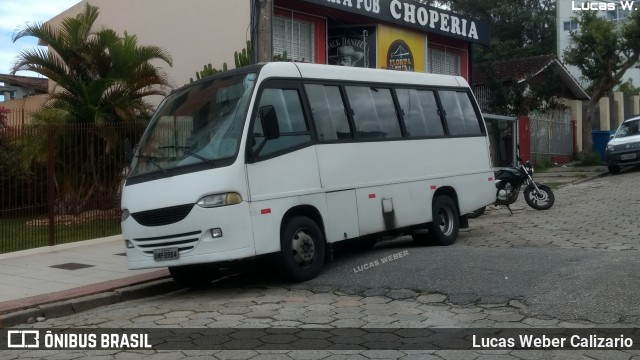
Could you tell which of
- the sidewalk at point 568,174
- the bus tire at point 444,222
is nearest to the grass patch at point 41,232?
the bus tire at point 444,222

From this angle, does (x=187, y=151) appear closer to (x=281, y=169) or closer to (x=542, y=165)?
(x=281, y=169)

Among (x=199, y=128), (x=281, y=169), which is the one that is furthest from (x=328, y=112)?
(x=199, y=128)

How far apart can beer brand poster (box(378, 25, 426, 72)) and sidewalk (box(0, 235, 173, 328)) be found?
10687mm

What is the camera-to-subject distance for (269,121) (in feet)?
28.3

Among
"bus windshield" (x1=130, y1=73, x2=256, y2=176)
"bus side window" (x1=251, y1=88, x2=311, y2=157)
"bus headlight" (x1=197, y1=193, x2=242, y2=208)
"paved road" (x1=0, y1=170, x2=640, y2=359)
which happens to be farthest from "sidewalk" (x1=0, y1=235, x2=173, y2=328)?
"bus side window" (x1=251, y1=88, x2=311, y2=157)

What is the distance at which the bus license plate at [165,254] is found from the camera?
8406mm

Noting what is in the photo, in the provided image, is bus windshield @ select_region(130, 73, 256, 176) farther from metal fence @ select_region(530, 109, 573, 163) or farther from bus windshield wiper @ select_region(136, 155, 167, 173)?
metal fence @ select_region(530, 109, 573, 163)

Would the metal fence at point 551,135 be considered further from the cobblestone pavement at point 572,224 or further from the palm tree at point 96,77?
the palm tree at point 96,77

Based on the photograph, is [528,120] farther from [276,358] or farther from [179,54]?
[276,358]

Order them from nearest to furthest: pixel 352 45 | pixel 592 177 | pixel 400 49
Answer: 1. pixel 352 45
2. pixel 400 49
3. pixel 592 177

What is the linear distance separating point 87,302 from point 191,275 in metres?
1.48

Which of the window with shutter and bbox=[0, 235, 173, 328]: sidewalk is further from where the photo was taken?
the window with shutter

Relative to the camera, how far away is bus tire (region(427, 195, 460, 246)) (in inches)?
452

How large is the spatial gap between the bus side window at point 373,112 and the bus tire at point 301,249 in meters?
1.80
